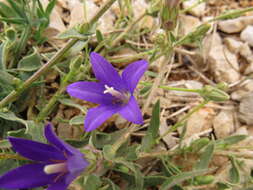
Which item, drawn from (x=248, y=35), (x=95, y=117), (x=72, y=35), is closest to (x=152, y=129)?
(x=95, y=117)

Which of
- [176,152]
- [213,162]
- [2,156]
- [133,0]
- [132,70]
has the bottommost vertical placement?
[213,162]

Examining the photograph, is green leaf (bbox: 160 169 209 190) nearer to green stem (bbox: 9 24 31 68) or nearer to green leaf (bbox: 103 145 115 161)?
green leaf (bbox: 103 145 115 161)

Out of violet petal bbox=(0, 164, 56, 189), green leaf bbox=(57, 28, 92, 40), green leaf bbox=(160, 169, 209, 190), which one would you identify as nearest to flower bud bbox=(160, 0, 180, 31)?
green leaf bbox=(57, 28, 92, 40)

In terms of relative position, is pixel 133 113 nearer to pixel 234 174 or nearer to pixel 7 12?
pixel 234 174

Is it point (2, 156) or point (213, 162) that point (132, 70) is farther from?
point (213, 162)

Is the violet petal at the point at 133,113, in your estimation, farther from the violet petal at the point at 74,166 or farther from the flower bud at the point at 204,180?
the flower bud at the point at 204,180

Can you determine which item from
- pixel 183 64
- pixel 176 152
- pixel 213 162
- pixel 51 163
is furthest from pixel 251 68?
pixel 51 163

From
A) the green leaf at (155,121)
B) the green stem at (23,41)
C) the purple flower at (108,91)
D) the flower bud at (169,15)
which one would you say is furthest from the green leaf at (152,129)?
the green stem at (23,41)
